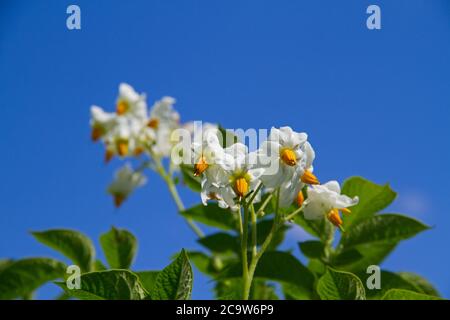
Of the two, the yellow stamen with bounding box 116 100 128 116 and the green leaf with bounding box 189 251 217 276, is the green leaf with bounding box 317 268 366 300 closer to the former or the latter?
the green leaf with bounding box 189 251 217 276

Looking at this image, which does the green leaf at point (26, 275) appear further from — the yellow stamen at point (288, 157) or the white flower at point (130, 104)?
the white flower at point (130, 104)

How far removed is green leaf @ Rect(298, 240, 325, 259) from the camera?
178 cm

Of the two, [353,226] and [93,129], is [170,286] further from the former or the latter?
[93,129]

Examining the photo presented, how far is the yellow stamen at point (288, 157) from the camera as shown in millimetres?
1350

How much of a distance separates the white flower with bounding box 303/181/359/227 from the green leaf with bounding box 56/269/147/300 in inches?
23.0

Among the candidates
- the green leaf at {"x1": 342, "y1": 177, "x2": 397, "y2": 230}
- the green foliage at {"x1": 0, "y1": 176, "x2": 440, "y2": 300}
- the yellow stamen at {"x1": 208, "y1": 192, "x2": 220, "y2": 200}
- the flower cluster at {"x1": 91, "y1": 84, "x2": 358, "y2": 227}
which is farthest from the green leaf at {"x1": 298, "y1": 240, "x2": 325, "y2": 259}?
the yellow stamen at {"x1": 208, "y1": 192, "x2": 220, "y2": 200}

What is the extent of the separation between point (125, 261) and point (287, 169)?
0.75 m

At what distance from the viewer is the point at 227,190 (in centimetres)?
140

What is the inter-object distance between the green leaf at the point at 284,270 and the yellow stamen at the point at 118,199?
5.86 ft

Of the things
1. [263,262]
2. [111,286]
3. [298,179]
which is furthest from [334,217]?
[111,286]

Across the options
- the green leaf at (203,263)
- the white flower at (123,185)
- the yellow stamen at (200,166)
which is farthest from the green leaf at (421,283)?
the white flower at (123,185)

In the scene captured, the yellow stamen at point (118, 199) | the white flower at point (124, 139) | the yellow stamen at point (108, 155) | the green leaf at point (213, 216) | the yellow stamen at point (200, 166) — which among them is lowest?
the yellow stamen at point (200, 166)

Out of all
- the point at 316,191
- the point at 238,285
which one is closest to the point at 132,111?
the point at 238,285

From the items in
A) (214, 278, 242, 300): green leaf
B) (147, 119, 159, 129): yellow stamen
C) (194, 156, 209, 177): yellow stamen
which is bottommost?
(214, 278, 242, 300): green leaf
